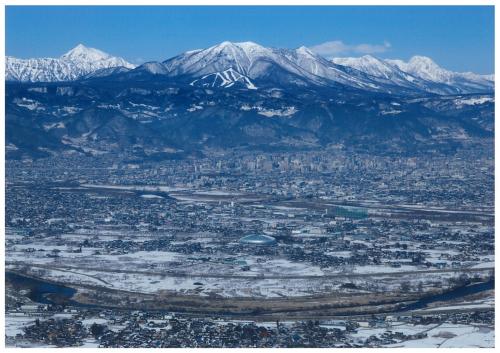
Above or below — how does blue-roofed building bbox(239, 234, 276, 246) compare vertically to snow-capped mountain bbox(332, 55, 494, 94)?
below

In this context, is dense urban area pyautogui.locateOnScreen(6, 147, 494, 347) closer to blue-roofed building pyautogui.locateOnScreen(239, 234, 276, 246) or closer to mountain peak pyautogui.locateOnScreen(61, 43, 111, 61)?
blue-roofed building pyautogui.locateOnScreen(239, 234, 276, 246)

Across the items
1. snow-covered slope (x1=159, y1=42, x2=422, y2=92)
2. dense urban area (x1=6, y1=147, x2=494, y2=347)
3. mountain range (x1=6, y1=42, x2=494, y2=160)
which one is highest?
snow-covered slope (x1=159, y1=42, x2=422, y2=92)

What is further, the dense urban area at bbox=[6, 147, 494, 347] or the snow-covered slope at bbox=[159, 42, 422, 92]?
the snow-covered slope at bbox=[159, 42, 422, 92]

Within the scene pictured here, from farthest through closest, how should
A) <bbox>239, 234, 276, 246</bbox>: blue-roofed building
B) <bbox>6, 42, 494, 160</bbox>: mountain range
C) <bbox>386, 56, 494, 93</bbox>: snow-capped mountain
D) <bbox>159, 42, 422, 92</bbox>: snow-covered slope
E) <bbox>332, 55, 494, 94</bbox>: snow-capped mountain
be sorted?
<bbox>386, 56, 494, 93</bbox>: snow-capped mountain, <bbox>332, 55, 494, 94</bbox>: snow-capped mountain, <bbox>159, 42, 422, 92</bbox>: snow-covered slope, <bbox>6, 42, 494, 160</bbox>: mountain range, <bbox>239, 234, 276, 246</bbox>: blue-roofed building

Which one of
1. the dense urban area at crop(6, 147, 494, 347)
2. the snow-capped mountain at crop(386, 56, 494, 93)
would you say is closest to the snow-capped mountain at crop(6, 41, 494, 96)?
the snow-capped mountain at crop(386, 56, 494, 93)

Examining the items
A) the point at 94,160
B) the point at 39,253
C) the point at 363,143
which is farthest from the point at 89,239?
the point at 363,143

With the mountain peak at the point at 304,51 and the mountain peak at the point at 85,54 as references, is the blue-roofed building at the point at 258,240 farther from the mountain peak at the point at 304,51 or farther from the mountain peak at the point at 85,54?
the mountain peak at the point at 85,54

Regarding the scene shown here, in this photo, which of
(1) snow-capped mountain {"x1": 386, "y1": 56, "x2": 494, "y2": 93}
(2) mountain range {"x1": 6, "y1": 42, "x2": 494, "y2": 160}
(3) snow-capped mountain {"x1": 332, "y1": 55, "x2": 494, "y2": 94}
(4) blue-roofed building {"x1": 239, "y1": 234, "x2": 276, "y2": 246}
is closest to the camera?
(4) blue-roofed building {"x1": 239, "y1": 234, "x2": 276, "y2": 246}
